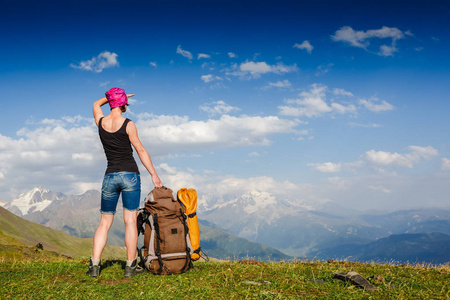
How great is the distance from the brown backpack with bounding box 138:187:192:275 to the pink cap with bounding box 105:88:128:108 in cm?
262

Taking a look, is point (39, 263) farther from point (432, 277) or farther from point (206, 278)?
point (432, 277)

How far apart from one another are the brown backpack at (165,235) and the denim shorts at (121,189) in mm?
609

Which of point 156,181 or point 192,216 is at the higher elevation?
point 156,181

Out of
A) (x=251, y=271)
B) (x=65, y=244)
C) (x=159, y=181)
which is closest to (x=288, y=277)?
(x=251, y=271)

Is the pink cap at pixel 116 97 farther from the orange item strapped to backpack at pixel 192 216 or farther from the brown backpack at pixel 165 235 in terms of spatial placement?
the orange item strapped to backpack at pixel 192 216

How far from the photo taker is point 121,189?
26.8 feet

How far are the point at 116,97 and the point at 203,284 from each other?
538cm

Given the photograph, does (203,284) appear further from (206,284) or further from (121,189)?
(121,189)

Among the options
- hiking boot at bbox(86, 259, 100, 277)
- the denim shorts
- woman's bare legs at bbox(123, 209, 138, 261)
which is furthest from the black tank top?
hiking boot at bbox(86, 259, 100, 277)

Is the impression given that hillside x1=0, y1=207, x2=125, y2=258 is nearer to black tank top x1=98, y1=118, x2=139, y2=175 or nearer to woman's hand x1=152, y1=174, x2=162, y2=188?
woman's hand x1=152, y1=174, x2=162, y2=188

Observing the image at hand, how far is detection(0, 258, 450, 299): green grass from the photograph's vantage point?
21.2 ft

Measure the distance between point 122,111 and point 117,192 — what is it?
2.26 m

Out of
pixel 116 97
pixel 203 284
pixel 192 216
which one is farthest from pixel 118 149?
pixel 203 284

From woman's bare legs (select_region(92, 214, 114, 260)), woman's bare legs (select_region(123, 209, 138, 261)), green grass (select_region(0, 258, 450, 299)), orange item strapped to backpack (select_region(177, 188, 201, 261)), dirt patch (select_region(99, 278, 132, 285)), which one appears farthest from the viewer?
orange item strapped to backpack (select_region(177, 188, 201, 261))
